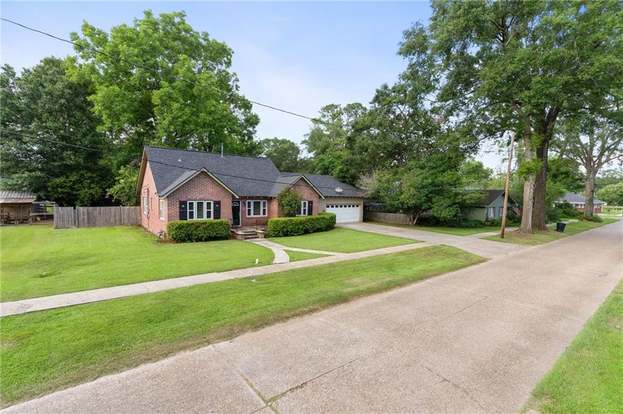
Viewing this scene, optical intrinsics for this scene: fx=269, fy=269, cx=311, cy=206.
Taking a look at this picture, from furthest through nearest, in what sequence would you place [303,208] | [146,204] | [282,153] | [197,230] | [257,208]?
[282,153] → [303,208] → [257,208] → [146,204] → [197,230]

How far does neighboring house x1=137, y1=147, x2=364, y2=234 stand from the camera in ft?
51.6

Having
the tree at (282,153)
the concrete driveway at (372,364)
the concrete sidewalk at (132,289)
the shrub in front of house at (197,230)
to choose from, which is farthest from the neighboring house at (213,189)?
the tree at (282,153)

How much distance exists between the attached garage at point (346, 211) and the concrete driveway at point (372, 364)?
1797 centimetres

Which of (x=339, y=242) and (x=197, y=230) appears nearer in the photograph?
(x=197, y=230)

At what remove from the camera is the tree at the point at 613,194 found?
66875mm

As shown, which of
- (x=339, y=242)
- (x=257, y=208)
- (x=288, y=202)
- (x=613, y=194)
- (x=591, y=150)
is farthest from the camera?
(x=613, y=194)

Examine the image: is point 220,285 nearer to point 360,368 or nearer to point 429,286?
point 360,368

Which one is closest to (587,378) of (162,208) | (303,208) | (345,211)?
(162,208)

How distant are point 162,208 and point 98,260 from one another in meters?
6.24

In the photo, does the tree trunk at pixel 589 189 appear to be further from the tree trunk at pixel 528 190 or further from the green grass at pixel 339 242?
the green grass at pixel 339 242

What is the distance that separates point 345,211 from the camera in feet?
85.4

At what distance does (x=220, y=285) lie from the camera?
292 inches

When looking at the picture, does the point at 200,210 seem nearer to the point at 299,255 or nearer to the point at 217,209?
the point at 217,209

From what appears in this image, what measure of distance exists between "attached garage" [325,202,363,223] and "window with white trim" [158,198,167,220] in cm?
1338
